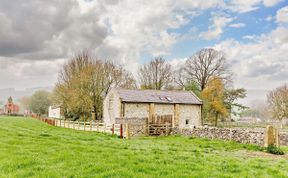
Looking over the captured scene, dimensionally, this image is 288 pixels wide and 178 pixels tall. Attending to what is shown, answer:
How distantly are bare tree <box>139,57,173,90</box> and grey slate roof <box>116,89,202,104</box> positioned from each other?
16.1 metres

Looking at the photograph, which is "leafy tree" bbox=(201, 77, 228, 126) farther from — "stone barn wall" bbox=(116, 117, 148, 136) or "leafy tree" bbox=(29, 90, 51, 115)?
"leafy tree" bbox=(29, 90, 51, 115)

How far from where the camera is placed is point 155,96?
37094 mm

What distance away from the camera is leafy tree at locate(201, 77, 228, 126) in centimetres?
4894

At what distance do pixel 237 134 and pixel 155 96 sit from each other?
17.9 metres

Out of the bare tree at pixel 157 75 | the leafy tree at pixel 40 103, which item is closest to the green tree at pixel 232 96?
the bare tree at pixel 157 75

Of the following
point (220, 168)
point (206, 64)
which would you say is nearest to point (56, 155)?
point (220, 168)

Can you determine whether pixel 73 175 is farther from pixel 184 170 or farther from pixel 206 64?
pixel 206 64

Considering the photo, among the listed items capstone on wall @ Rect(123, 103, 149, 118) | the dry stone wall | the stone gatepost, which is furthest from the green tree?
the stone gatepost

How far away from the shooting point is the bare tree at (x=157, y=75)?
56.5m

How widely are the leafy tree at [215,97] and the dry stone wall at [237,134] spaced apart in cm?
2507

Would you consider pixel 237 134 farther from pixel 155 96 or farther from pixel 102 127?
pixel 155 96

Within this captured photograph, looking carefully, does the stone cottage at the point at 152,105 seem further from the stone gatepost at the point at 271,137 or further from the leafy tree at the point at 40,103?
the leafy tree at the point at 40,103

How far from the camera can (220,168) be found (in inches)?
320

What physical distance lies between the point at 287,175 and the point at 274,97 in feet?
202
